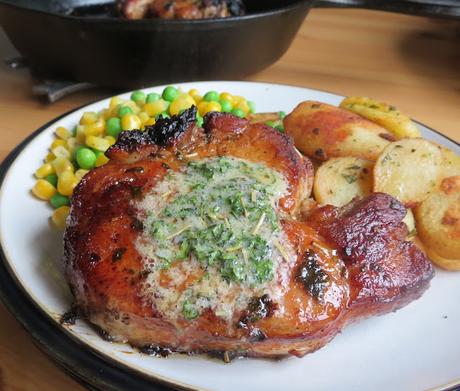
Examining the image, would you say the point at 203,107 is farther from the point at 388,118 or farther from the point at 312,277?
the point at 312,277

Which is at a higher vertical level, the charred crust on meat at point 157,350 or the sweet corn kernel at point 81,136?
the sweet corn kernel at point 81,136

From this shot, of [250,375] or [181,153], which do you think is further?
[181,153]

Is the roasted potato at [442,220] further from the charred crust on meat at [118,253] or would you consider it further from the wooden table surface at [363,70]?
the wooden table surface at [363,70]

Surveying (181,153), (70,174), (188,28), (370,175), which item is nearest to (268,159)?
(181,153)

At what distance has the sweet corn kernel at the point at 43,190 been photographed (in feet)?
5.44

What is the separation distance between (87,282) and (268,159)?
1.86ft

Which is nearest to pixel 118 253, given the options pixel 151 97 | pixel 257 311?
pixel 257 311

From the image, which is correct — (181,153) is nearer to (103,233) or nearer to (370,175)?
(103,233)

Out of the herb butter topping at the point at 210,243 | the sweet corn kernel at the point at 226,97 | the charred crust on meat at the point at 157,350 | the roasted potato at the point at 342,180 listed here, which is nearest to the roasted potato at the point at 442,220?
the roasted potato at the point at 342,180

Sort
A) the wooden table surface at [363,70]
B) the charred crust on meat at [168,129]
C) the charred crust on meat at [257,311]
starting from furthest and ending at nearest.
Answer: the wooden table surface at [363,70]
the charred crust on meat at [168,129]
the charred crust on meat at [257,311]

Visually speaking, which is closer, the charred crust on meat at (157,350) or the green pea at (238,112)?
the charred crust on meat at (157,350)

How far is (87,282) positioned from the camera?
1193 mm

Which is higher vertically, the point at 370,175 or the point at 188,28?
the point at 188,28

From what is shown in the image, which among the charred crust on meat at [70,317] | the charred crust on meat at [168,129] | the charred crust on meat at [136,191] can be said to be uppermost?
the charred crust on meat at [168,129]
